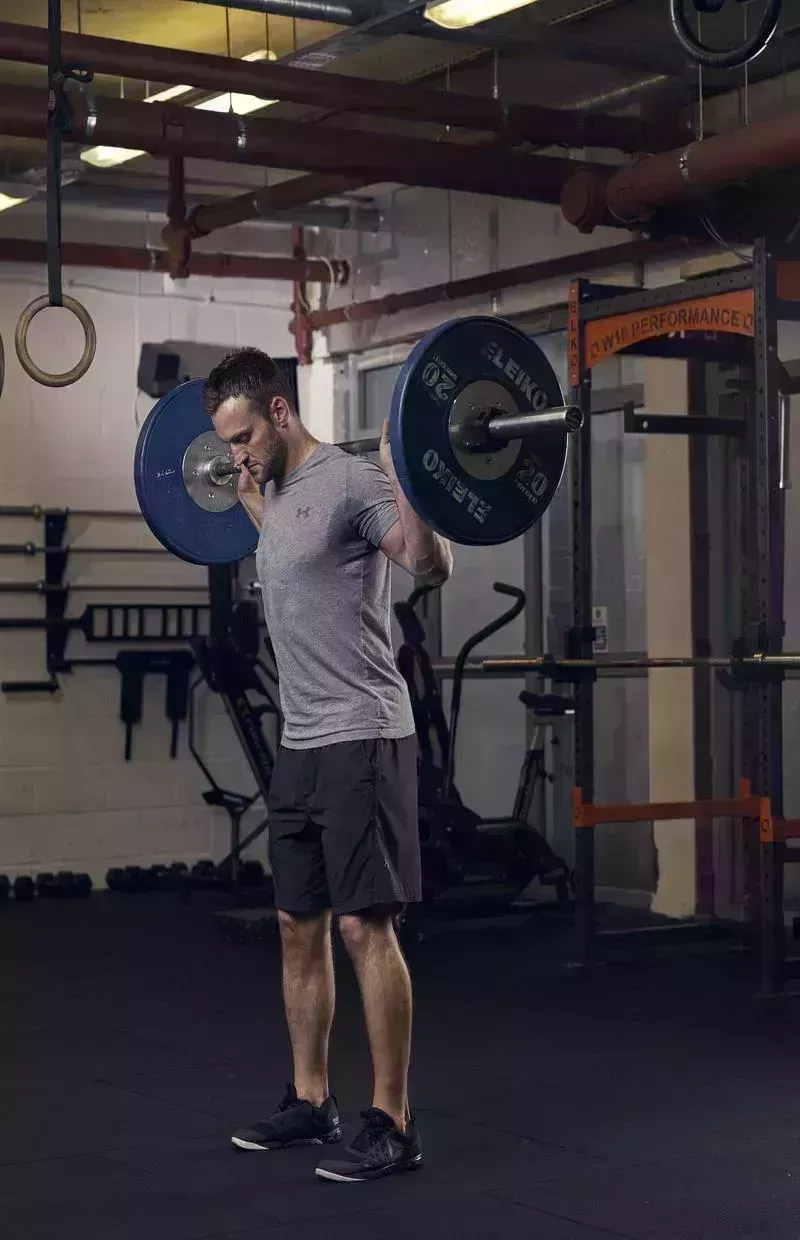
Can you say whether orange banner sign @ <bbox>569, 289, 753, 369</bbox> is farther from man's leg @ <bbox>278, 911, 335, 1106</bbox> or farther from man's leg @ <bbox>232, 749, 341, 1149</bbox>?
man's leg @ <bbox>278, 911, 335, 1106</bbox>

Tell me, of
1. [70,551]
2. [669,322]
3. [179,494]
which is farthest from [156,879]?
[179,494]

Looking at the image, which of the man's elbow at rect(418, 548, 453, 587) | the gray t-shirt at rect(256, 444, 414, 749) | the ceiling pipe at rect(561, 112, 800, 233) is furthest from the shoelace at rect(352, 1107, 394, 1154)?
the ceiling pipe at rect(561, 112, 800, 233)

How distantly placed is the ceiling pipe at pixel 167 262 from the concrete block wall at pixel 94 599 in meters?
0.22

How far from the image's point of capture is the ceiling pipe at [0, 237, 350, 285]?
7.47 meters

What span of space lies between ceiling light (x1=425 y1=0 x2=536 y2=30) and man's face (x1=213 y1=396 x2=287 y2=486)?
6.46ft

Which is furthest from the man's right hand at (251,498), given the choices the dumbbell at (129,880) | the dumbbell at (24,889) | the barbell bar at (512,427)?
the dumbbell at (129,880)

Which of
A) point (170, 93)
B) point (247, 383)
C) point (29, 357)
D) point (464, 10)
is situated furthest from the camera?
point (170, 93)

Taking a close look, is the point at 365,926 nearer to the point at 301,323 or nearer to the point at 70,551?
the point at 70,551

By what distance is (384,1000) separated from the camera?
302 centimetres

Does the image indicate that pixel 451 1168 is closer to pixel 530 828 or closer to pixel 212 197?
pixel 530 828

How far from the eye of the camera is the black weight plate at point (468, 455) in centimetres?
284

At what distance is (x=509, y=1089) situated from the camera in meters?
3.79

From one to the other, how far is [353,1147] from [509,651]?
449 cm

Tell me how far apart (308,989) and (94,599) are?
4.82m
